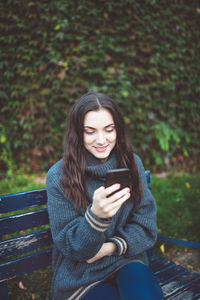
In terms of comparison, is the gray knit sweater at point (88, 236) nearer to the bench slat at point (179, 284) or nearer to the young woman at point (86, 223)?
the young woman at point (86, 223)

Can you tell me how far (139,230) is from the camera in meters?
1.59

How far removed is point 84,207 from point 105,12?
3400mm

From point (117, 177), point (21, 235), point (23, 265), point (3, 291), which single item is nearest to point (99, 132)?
point (117, 177)

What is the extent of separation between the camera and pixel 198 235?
2863 mm

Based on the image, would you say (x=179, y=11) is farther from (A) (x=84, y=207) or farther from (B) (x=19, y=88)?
(A) (x=84, y=207)

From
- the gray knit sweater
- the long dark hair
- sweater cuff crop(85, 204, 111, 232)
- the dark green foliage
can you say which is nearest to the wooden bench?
the gray knit sweater

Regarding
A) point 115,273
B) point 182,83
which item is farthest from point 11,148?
point 182,83

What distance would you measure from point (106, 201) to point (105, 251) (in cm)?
48

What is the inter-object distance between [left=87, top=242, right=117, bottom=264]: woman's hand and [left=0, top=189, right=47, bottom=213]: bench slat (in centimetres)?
50

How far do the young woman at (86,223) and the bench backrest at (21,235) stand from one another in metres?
0.17

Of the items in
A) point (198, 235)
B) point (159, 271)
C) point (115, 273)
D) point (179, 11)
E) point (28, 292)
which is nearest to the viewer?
point (115, 273)

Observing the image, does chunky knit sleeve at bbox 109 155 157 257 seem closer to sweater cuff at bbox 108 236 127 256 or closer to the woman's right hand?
sweater cuff at bbox 108 236 127 256

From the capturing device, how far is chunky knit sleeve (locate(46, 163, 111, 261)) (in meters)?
1.24

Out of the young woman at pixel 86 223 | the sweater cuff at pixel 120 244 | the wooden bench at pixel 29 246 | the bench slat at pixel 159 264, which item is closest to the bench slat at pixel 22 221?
the wooden bench at pixel 29 246
